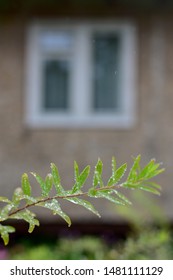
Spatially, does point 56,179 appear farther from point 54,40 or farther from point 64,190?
point 54,40

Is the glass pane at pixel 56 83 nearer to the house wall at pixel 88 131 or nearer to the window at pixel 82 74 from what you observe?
the window at pixel 82 74

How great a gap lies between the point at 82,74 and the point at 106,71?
1.13 ft

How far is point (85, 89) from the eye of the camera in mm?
9070

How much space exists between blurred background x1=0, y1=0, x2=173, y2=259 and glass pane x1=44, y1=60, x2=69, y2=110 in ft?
0.04

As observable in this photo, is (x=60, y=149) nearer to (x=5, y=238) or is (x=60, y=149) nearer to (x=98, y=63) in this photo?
(x=98, y=63)

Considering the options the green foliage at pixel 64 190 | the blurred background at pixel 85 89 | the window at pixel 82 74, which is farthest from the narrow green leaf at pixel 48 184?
the window at pixel 82 74

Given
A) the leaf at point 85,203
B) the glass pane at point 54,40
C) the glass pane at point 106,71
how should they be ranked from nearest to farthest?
the leaf at point 85,203 → the glass pane at point 54,40 → the glass pane at point 106,71

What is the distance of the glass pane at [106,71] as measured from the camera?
9.19 m

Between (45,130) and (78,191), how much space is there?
327 inches

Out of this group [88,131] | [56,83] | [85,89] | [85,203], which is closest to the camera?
[85,203]

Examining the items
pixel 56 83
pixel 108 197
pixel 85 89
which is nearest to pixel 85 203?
pixel 108 197

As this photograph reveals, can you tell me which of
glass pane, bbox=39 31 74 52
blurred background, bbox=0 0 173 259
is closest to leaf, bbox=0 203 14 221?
blurred background, bbox=0 0 173 259

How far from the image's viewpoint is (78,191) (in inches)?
20.9
